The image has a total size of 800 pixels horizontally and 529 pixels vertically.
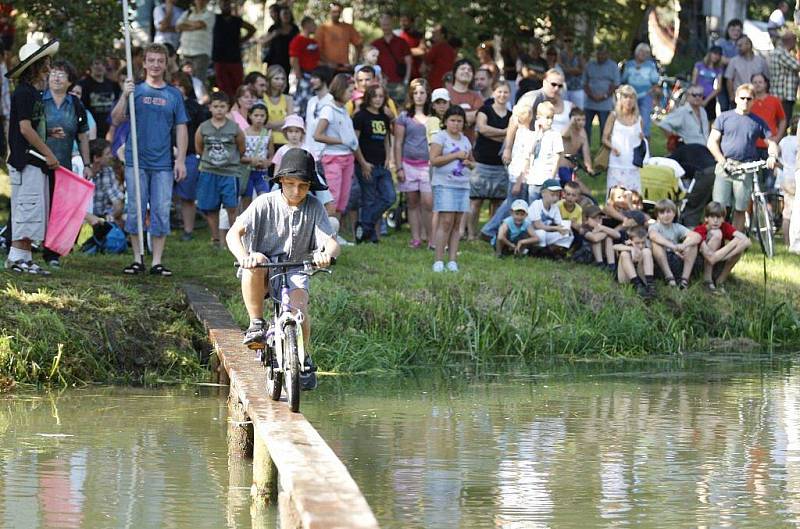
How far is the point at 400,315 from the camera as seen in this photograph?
14.7 meters

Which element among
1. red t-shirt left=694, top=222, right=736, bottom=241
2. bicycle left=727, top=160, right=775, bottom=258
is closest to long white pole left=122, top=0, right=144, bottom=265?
red t-shirt left=694, top=222, right=736, bottom=241

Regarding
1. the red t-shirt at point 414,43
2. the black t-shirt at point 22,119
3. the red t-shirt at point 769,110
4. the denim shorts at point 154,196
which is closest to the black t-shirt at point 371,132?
the denim shorts at point 154,196

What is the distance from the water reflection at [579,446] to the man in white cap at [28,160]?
3.19 m

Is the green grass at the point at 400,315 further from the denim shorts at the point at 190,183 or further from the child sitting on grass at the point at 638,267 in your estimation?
the denim shorts at the point at 190,183

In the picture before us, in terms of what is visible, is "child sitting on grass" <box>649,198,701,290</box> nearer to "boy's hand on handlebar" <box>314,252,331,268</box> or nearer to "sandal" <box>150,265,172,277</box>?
"sandal" <box>150,265,172,277</box>

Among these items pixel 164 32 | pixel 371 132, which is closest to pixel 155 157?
pixel 371 132

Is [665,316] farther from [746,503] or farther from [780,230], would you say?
[746,503]

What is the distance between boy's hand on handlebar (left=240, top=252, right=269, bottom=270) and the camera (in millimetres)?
9578

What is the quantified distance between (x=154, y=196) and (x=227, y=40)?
7394mm

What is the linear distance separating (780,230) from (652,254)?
499 cm

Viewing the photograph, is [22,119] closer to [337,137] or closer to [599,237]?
[337,137]

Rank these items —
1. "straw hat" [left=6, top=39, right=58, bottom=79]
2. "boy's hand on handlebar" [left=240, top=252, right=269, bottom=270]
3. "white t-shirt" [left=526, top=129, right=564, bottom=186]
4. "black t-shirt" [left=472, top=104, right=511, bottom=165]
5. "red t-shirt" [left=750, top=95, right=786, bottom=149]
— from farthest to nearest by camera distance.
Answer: "red t-shirt" [left=750, top=95, right=786, bottom=149]
"black t-shirt" [left=472, top=104, right=511, bottom=165]
"white t-shirt" [left=526, top=129, right=564, bottom=186]
"straw hat" [left=6, top=39, right=58, bottom=79]
"boy's hand on handlebar" [left=240, top=252, right=269, bottom=270]

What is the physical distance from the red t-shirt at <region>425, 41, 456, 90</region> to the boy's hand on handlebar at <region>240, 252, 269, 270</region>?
44.6 feet

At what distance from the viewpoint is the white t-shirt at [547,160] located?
57.6ft
